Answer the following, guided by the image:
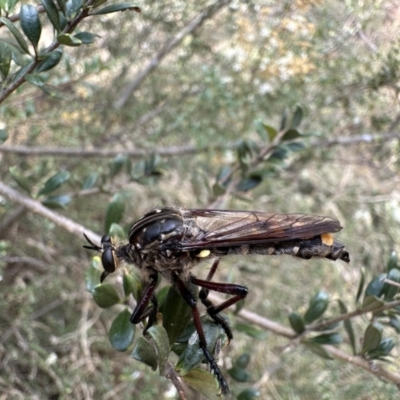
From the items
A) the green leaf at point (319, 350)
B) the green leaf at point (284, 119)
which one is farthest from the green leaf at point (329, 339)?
the green leaf at point (284, 119)

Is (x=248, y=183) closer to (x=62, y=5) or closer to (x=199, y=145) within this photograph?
(x=199, y=145)

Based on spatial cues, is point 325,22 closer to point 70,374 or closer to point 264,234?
point 264,234

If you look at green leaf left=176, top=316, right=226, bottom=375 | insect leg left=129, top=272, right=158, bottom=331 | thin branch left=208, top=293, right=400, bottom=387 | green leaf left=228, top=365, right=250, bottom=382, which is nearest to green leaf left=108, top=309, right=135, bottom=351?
insect leg left=129, top=272, right=158, bottom=331

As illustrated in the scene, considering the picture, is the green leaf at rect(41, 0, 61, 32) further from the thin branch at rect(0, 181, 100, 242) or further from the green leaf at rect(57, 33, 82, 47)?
the thin branch at rect(0, 181, 100, 242)

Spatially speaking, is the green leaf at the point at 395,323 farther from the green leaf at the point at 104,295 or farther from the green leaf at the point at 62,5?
the green leaf at the point at 62,5

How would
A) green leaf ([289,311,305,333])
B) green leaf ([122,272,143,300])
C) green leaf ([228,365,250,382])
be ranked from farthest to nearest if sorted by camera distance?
green leaf ([228,365,250,382]) < green leaf ([289,311,305,333]) < green leaf ([122,272,143,300])

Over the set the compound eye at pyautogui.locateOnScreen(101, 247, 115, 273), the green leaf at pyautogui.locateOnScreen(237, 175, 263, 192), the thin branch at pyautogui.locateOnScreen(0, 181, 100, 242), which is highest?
the compound eye at pyautogui.locateOnScreen(101, 247, 115, 273)
